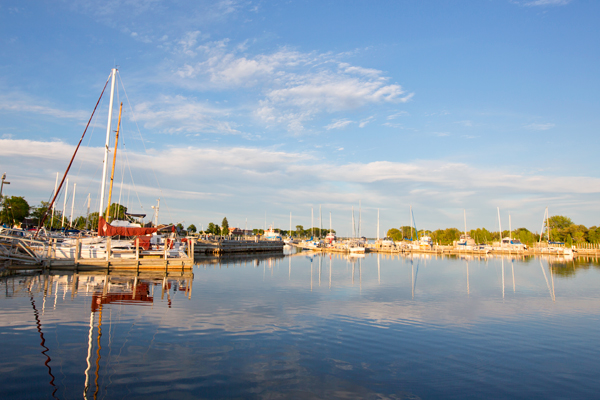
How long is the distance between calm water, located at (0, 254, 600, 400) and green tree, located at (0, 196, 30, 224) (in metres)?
70.0

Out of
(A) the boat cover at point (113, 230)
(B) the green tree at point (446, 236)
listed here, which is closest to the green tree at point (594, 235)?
(B) the green tree at point (446, 236)

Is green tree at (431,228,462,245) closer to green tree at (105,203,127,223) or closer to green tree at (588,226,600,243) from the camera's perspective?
green tree at (588,226,600,243)

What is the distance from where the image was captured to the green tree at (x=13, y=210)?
8169 cm

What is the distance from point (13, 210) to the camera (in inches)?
3246

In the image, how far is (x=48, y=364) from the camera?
11.5 metres

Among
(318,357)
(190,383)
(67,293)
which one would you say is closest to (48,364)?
(190,383)

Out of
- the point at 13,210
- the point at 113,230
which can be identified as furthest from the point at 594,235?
the point at 13,210

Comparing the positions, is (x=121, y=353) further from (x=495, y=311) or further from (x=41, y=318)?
(x=495, y=311)

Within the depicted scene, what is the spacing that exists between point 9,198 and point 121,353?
96.9 meters

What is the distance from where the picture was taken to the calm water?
10.6 meters

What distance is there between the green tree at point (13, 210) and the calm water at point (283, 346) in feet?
230

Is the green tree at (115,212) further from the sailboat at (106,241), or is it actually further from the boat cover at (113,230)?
the boat cover at (113,230)

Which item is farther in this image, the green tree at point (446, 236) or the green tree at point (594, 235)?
the green tree at point (446, 236)

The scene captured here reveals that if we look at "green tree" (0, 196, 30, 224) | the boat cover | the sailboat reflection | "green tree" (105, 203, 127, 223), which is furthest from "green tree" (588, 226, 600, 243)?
"green tree" (0, 196, 30, 224)
